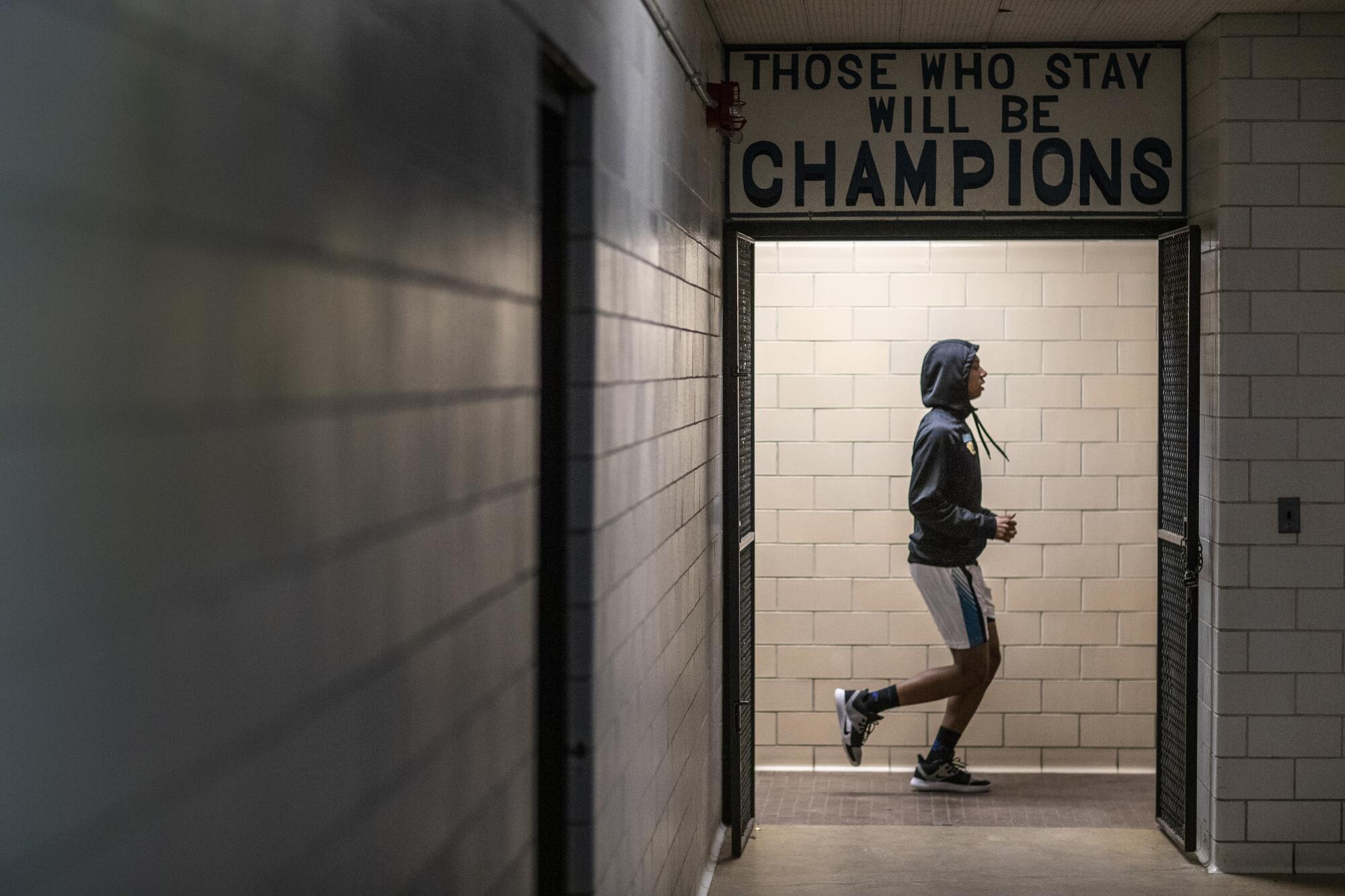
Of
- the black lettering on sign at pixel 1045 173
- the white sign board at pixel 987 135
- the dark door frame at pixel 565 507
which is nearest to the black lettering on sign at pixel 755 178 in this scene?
the white sign board at pixel 987 135

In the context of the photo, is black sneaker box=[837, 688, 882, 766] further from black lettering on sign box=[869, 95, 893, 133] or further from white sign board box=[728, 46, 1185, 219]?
black lettering on sign box=[869, 95, 893, 133]

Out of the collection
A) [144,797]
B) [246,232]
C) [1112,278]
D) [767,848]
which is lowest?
[767,848]

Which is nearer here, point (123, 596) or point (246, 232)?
point (123, 596)

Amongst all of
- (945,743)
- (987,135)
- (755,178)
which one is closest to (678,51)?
(755,178)

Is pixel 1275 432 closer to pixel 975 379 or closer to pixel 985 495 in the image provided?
pixel 975 379

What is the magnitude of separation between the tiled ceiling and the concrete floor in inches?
105

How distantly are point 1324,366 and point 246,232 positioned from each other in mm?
4060

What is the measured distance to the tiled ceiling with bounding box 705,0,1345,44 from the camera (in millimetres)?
4203

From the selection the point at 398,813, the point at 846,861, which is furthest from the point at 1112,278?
the point at 398,813

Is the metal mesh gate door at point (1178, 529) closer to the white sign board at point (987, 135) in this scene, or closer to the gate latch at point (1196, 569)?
the gate latch at point (1196, 569)

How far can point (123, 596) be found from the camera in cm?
83

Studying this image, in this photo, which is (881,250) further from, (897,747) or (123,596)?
(123,596)

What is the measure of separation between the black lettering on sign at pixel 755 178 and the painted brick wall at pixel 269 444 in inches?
101

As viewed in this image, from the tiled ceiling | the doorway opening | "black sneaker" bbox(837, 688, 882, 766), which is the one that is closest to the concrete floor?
"black sneaker" bbox(837, 688, 882, 766)
